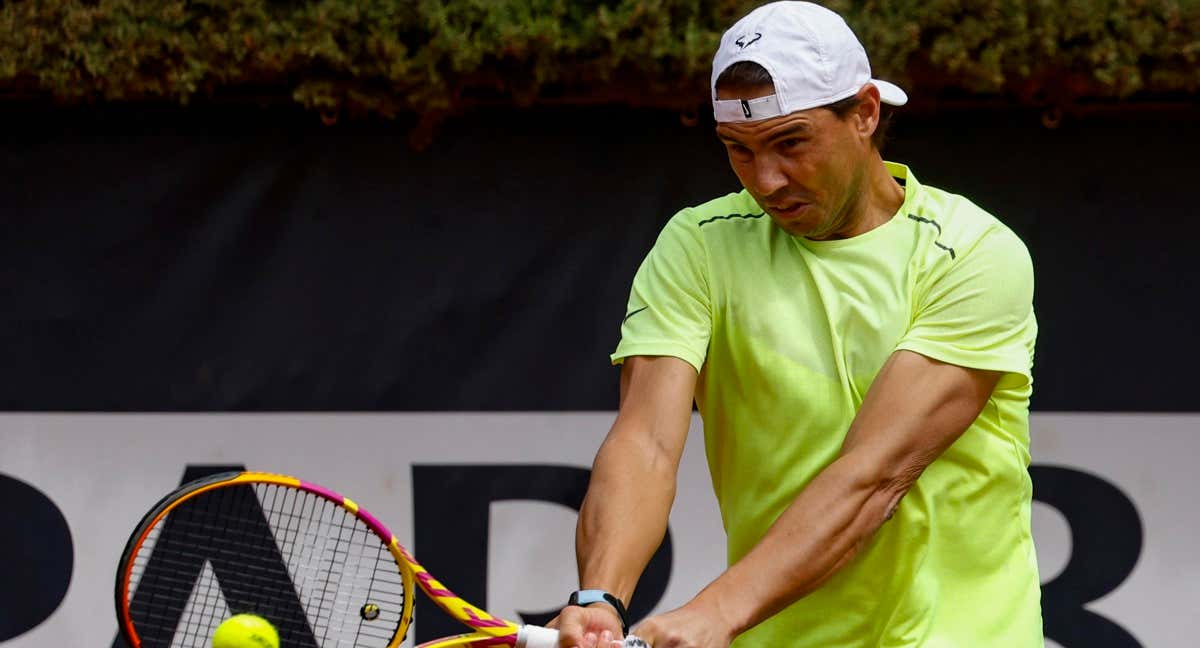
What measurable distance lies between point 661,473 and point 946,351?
1.47 ft

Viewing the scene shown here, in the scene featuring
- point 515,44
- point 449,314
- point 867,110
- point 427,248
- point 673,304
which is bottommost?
point 673,304

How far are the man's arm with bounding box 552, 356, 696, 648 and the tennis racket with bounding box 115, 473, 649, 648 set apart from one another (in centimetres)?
41

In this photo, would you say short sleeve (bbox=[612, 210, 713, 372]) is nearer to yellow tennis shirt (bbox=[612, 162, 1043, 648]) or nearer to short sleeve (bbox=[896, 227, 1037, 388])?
yellow tennis shirt (bbox=[612, 162, 1043, 648])

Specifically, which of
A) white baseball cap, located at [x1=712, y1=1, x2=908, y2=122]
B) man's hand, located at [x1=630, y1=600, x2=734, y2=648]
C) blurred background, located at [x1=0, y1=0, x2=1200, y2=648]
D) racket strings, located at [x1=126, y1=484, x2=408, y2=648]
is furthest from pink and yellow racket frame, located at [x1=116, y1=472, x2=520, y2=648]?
blurred background, located at [x1=0, y1=0, x2=1200, y2=648]

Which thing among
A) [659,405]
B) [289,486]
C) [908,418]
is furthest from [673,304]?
[289,486]

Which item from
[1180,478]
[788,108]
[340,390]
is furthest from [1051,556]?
[788,108]

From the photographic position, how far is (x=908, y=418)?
222 centimetres

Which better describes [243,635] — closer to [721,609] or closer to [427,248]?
[721,609]

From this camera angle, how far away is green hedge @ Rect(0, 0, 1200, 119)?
12.3 ft

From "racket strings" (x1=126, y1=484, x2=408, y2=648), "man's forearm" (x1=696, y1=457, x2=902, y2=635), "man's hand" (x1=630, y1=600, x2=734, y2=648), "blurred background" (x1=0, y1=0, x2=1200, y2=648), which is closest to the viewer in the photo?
"man's hand" (x1=630, y1=600, x2=734, y2=648)

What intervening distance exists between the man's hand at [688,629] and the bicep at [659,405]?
302 mm

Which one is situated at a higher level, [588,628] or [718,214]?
[718,214]

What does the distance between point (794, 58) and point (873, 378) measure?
486 mm

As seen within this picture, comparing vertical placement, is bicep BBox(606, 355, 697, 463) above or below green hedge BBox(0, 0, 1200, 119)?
below
